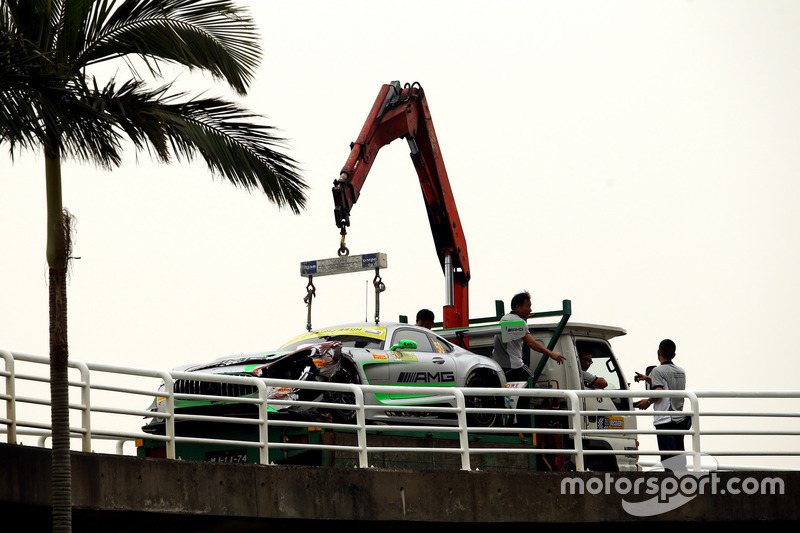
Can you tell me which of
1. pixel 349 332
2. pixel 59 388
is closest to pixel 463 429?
pixel 349 332

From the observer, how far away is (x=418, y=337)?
15719 mm

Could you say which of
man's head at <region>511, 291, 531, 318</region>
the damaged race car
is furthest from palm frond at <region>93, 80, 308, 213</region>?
man's head at <region>511, 291, 531, 318</region>

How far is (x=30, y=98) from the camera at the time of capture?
29.4ft

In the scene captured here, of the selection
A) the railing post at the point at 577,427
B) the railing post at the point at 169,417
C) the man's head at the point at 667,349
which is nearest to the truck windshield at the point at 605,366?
the man's head at the point at 667,349

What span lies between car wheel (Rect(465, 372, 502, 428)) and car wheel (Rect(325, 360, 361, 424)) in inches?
69.0

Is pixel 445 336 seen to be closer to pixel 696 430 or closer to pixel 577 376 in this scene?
pixel 577 376

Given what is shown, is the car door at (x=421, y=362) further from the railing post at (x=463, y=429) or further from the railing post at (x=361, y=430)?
the railing post at (x=361, y=430)

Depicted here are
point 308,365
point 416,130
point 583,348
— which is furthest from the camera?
point 416,130

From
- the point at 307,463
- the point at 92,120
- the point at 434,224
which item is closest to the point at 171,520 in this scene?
the point at 307,463

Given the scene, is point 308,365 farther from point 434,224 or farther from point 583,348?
point 434,224

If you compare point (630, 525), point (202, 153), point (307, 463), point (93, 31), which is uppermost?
point (93, 31)

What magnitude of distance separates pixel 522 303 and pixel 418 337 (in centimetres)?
145

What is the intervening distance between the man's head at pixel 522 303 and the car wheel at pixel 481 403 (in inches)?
40.3

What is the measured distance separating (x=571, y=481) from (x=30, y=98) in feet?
22.8
